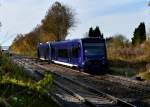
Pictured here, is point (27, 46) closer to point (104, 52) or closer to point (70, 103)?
point (104, 52)

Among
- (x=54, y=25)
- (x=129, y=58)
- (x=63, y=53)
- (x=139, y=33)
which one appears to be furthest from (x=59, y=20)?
(x=63, y=53)

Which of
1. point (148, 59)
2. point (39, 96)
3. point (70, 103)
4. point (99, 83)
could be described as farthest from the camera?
point (148, 59)

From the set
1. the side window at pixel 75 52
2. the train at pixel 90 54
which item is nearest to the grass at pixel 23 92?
the train at pixel 90 54

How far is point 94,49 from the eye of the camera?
38562mm

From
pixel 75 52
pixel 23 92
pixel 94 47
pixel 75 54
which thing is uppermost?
pixel 94 47

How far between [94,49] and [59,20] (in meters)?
59.4

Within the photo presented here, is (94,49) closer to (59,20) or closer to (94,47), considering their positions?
(94,47)

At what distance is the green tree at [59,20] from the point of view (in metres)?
97.6

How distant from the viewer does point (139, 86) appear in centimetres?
2672

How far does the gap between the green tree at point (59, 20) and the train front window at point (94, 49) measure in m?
58.4

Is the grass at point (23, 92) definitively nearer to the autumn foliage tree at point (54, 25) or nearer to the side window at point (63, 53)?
the side window at point (63, 53)

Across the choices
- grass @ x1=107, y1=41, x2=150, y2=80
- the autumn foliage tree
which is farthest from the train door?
the autumn foliage tree

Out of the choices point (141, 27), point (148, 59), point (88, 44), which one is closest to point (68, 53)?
point (88, 44)

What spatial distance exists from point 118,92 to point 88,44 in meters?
14.7
